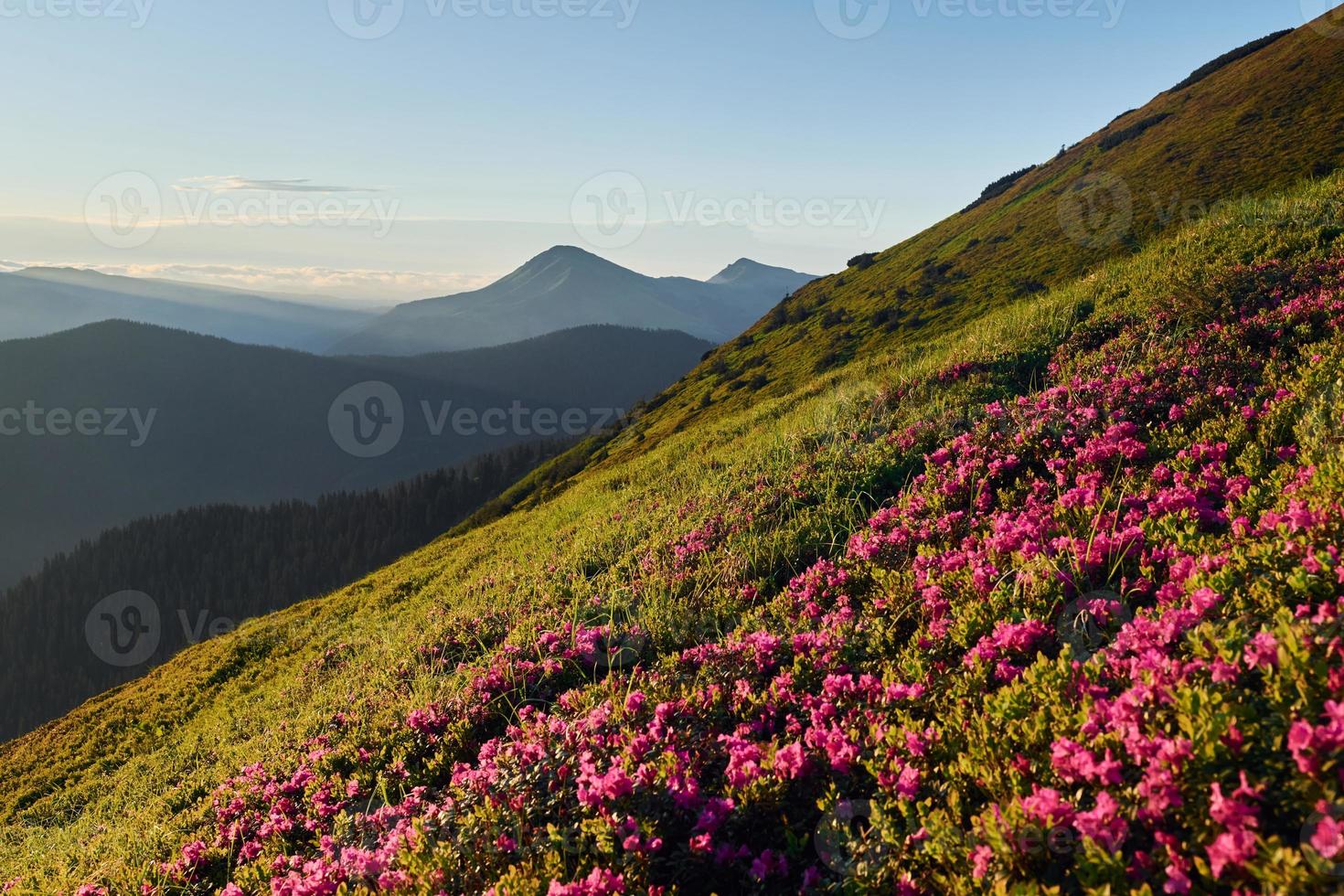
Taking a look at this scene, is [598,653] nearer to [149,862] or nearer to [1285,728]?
[149,862]

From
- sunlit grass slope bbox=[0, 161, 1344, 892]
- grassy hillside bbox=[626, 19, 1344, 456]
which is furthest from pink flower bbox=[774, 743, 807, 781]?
grassy hillside bbox=[626, 19, 1344, 456]

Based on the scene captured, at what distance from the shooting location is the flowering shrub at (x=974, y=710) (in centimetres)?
317

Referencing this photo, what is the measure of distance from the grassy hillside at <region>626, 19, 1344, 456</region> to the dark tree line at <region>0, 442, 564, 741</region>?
8407 centimetres

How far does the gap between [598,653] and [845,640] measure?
3187mm

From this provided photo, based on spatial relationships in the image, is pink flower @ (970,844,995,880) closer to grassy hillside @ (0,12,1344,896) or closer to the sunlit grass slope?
grassy hillside @ (0,12,1344,896)

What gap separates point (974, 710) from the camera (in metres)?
4.41

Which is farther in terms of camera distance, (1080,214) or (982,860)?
(1080,214)

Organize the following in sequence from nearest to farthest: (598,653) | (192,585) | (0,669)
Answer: (598,653), (0,669), (192,585)

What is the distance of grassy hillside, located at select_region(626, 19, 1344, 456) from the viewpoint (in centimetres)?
4659

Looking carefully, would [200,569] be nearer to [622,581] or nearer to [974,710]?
[622,581]

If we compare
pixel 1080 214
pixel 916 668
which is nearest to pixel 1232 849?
pixel 916 668

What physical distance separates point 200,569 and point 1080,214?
167 m

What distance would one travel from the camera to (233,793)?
27.1 feet

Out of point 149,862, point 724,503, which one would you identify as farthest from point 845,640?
point 149,862
